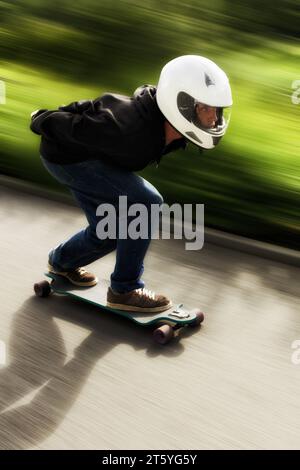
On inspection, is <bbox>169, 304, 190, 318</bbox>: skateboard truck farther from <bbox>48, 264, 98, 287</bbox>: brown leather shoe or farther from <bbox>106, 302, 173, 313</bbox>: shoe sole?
<bbox>48, 264, 98, 287</bbox>: brown leather shoe

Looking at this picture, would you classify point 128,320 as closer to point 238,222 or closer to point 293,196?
point 238,222

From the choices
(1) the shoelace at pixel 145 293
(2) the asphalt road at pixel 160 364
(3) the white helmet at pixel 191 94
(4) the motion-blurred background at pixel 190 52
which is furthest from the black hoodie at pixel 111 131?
(4) the motion-blurred background at pixel 190 52

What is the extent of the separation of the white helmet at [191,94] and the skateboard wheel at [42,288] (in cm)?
128

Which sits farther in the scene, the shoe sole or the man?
the shoe sole

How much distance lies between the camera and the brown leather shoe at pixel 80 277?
174 inches

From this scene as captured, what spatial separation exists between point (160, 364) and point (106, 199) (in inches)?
34.6

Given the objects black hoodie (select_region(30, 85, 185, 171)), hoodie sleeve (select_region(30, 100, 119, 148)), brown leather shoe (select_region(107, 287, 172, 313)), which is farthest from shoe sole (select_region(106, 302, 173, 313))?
hoodie sleeve (select_region(30, 100, 119, 148))

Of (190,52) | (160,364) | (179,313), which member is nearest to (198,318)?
(179,313)

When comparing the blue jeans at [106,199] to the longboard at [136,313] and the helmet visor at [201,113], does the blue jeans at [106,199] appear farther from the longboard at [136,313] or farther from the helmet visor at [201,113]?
the helmet visor at [201,113]

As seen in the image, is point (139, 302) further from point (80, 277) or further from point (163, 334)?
point (80, 277)

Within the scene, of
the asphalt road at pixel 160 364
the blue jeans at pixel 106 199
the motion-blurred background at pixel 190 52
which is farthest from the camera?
Result: the motion-blurred background at pixel 190 52

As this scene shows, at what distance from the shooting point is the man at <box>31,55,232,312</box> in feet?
12.1

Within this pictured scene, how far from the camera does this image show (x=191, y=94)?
3672 millimetres
